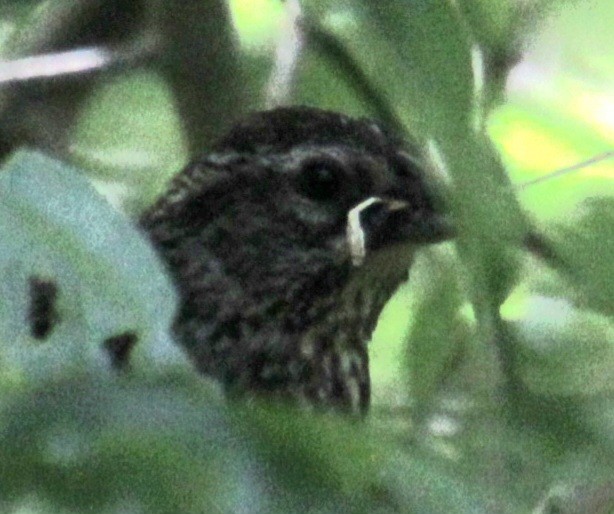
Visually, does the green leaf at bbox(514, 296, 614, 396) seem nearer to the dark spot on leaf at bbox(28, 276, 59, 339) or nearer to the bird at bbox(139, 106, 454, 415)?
the bird at bbox(139, 106, 454, 415)

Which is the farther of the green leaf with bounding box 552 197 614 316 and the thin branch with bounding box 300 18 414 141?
the thin branch with bounding box 300 18 414 141

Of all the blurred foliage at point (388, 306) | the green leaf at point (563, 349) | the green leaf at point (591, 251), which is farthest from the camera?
the green leaf at point (563, 349)

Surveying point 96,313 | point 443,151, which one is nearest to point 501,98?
point 443,151

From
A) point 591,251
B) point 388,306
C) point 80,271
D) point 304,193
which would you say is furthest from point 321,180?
point 80,271

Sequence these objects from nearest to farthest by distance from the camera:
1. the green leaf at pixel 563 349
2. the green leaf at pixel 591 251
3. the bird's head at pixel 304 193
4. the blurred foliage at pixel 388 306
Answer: the blurred foliage at pixel 388 306 → the green leaf at pixel 591 251 → the green leaf at pixel 563 349 → the bird's head at pixel 304 193

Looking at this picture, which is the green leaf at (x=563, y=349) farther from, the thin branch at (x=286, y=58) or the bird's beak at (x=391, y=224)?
the thin branch at (x=286, y=58)

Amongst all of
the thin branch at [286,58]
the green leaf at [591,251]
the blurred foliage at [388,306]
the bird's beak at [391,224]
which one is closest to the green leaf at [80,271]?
the blurred foliage at [388,306]

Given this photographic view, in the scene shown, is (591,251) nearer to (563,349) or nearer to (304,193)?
(563,349)

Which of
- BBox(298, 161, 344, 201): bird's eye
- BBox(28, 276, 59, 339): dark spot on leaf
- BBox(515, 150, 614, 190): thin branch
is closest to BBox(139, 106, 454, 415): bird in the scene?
BBox(298, 161, 344, 201): bird's eye
